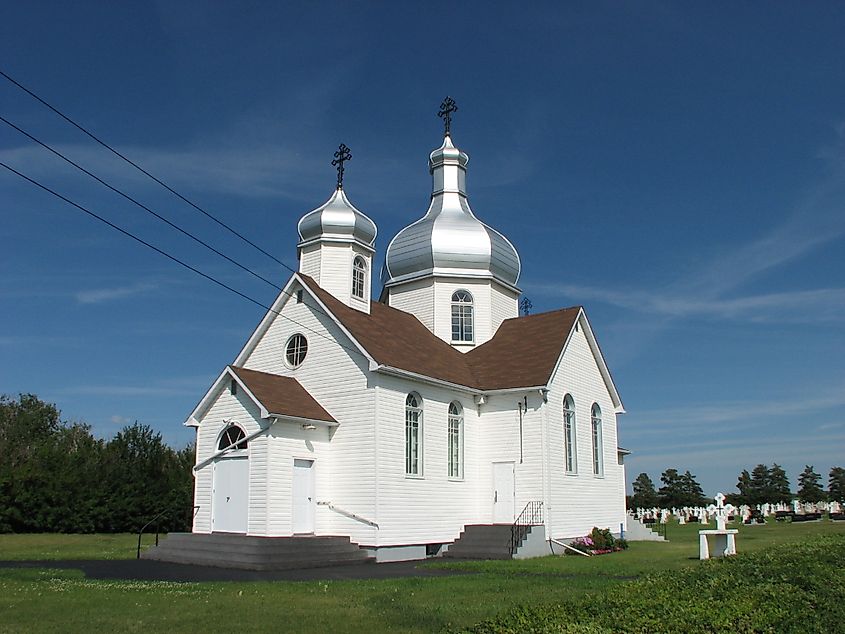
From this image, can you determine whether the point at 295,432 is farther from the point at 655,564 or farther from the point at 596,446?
the point at 596,446

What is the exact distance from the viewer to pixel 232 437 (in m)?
21.1

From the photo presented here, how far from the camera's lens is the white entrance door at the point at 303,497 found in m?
20.7

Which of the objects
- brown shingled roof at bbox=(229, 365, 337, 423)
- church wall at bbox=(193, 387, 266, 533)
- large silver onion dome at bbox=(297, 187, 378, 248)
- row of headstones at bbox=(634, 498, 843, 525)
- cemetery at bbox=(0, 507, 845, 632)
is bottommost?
row of headstones at bbox=(634, 498, 843, 525)

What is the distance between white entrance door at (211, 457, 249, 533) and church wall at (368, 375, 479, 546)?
134 inches

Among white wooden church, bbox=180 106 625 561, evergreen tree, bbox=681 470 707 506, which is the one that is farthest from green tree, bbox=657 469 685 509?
Result: white wooden church, bbox=180 106 625 561

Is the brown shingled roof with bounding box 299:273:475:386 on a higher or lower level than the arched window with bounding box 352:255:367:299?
lower

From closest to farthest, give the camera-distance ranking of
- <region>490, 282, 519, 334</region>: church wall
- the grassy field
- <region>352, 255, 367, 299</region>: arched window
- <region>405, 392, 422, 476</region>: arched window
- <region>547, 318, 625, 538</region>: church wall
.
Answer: the grassy field, <region>405, 392, 422, 476</region>: arched window, <region>547, 318, 625, 538</region>: church wall, <region>352, 255, 367, 299</region>: arched window, <region>490, 282, 519, 334</region>: church wall

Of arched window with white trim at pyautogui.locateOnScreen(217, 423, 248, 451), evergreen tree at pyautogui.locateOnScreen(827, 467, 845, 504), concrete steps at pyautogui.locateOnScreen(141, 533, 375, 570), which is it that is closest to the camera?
concrete steps at pyautogui.locateOnScreen(141, 533, 375, 570)

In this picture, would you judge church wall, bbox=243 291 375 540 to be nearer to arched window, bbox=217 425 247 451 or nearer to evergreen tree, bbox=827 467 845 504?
arched window, bbox=217 425 247 451

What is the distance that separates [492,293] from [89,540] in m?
16.0

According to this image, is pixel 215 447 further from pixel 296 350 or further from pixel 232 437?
pixel 296 350

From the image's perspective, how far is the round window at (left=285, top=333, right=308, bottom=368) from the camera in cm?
2339

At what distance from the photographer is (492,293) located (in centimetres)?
2927

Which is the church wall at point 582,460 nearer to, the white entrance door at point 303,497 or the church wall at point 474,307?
the church wall at point 474,307
